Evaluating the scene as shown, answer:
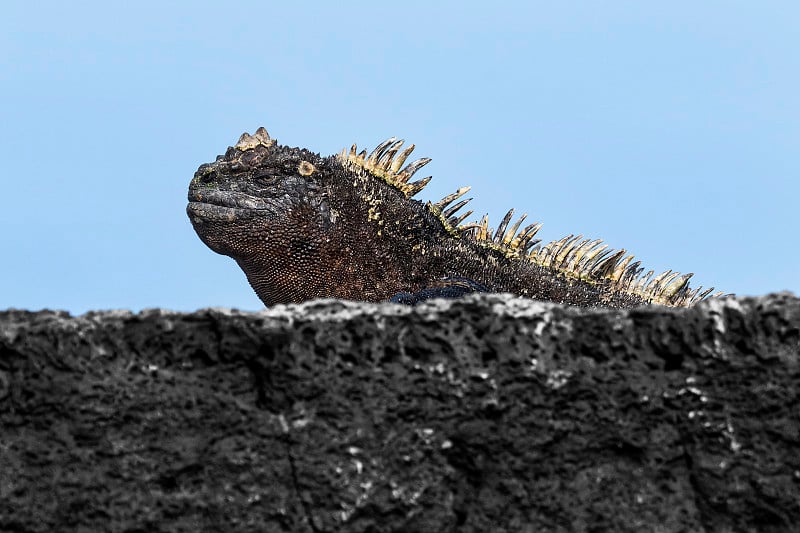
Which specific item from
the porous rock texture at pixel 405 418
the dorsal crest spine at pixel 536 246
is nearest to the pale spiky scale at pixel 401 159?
the dorsal crest spine at pixel 536 246

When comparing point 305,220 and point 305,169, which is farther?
point 305,169

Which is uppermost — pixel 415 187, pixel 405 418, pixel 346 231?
pixel 415 187

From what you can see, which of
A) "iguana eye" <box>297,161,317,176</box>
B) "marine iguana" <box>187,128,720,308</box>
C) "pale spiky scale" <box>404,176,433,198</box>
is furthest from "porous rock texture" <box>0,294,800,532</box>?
"pale spiky scale" <box>404,176,433,198</box>

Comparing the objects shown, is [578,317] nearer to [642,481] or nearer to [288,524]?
[642,481]

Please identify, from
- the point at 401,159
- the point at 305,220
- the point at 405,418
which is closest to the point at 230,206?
the point at 305,220

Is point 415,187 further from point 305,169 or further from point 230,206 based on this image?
point 230,206

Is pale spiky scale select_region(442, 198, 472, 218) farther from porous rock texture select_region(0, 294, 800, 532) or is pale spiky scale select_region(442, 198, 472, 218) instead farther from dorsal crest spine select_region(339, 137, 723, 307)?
porous rock texture select_region(0, 294, 800, 532)

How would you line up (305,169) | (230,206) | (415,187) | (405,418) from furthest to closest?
1. (415,187)
2. (305,169)
3. (230,206)
4. (405,418)
